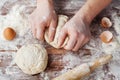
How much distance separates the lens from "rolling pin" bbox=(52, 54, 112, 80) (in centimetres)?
112

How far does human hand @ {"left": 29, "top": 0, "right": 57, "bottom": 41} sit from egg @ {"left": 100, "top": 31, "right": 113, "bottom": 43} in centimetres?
23

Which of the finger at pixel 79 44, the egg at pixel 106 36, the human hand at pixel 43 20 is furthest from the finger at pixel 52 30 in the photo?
the egg at pixel 106 36

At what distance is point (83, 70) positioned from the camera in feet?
3.73

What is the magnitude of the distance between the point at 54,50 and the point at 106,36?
0.84ft

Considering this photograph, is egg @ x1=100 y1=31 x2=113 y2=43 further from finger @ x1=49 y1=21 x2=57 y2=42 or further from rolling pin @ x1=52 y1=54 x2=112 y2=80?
finger @ x1=49 y1=21 x2=57 y2=42

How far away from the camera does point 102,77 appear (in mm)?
1182

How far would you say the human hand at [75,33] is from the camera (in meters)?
1.17

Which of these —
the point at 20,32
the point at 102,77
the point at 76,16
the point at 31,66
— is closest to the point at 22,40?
the point at 20,32

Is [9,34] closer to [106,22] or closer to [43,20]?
[43,20]

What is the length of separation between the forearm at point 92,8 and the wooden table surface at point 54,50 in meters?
0.06

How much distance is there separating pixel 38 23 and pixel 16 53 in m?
0.17

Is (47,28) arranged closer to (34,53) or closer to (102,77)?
(34,53)

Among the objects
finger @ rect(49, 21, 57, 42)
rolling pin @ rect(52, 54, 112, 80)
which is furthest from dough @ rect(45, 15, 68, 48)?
rolling pin @ rect(52, 54, 112, 80)

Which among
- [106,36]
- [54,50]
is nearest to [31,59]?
[54,50]
